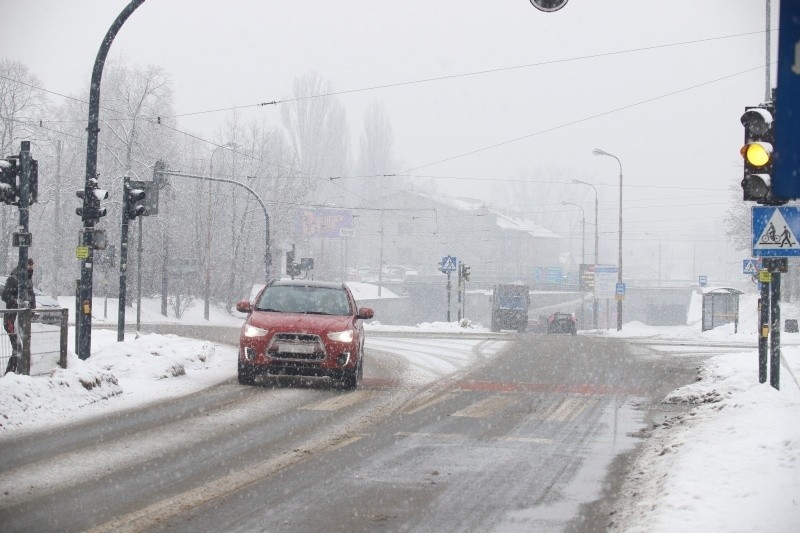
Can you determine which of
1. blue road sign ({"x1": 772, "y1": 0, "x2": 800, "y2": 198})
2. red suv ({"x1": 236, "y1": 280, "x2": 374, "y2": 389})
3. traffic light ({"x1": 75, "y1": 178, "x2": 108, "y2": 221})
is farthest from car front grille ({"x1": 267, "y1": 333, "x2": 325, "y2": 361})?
blue road sign ({"x1": 772, "y1": 0, "x2": 800, "y2": 198})

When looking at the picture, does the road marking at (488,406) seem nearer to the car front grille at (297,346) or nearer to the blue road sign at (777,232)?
the car front grille at (297,346)

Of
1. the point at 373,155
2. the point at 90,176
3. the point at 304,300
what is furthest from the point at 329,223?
the point at 304,300

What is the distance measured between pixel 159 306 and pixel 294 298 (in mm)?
40410

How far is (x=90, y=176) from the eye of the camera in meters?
16.5

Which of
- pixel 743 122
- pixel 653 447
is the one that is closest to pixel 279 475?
pixel 653 447

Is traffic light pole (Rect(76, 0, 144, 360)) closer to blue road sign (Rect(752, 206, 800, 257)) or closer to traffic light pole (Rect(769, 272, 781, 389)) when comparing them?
blue road sign (Rect(752, 206, 800, 257))

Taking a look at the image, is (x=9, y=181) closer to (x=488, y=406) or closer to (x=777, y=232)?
(x=488, y=406)

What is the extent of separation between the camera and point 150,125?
185 feet

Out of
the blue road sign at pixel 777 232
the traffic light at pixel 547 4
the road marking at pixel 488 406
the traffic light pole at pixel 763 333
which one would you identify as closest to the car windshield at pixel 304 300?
the road marking at pixel 488 406

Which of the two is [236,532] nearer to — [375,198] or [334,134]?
[334,134]

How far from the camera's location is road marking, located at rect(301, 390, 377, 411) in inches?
476

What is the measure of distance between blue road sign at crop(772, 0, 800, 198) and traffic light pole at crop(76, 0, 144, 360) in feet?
40.0

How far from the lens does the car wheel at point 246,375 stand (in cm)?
1430

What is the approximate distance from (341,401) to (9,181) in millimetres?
6123
